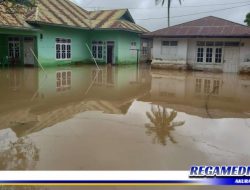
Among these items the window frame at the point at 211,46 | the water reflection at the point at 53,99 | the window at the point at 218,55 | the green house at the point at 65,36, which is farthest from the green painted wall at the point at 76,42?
the window at the point at 218,55

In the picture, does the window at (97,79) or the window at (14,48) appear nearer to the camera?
the window at (97,79)

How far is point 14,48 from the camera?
72.9ft

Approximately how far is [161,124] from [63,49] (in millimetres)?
18025

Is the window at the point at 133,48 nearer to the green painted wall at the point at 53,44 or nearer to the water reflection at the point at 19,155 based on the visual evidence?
the green painted wall at the point at 53,44

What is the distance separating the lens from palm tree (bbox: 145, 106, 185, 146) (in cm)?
666

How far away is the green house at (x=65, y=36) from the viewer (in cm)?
2058

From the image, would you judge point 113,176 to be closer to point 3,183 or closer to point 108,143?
point 3,183

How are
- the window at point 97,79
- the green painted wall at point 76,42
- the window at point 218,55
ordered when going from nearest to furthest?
1. the window at point 97,79
2. the green painted wall at point 76,42
3. the window at point 218,55

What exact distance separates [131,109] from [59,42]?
51.3ft

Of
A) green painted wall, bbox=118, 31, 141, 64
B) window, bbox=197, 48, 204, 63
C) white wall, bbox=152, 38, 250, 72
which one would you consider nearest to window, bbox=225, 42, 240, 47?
white wall, bbox=152, 38, 250, 72

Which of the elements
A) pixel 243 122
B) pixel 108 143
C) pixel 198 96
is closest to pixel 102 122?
pixel 108 143

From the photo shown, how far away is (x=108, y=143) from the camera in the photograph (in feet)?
20.1

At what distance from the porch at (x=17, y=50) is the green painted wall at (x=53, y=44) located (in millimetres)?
755

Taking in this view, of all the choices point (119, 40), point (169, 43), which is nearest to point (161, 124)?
point (169, 43)
